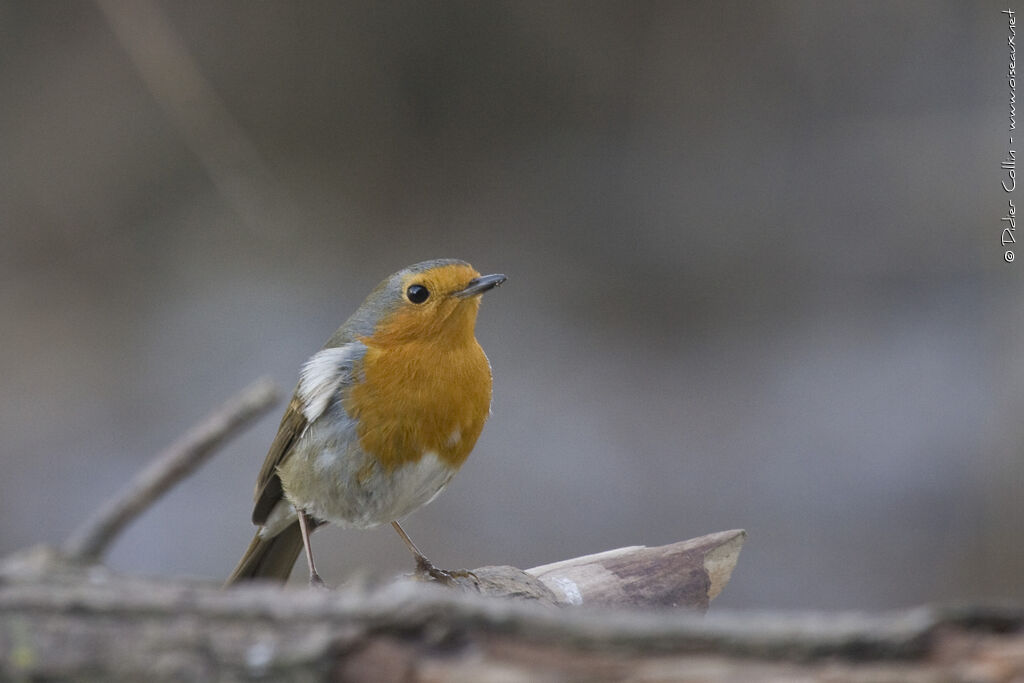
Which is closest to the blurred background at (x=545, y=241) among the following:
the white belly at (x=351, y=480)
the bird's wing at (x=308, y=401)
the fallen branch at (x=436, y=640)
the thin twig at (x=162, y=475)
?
the bird's wing at (x=308, y=401)

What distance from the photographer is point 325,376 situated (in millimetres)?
3859

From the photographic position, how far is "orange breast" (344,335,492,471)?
3.65m

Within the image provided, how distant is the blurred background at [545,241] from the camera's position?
276 inches

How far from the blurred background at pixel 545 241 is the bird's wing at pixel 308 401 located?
7.76 feet

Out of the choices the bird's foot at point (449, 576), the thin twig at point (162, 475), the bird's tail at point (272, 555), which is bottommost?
the thin twig at point (162, 475)

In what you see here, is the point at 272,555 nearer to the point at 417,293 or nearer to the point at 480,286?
the point at 417,293

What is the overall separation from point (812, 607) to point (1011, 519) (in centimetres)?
120

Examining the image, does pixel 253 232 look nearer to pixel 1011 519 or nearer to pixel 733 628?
pixel 1011 519

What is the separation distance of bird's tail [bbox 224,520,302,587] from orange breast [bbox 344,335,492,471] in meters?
0.87

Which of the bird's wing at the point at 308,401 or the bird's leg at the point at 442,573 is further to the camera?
the bird's wing at the point at 308,401

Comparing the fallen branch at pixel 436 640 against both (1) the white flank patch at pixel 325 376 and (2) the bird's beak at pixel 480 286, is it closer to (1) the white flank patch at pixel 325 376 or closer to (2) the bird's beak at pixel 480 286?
(1) the white flank patch at pixel 325 376

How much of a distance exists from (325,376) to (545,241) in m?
4.94

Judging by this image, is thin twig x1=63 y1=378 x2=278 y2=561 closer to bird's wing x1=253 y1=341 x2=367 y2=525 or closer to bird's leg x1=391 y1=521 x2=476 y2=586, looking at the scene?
bird's leg x1=391 y1=521 x2=476 y2=586

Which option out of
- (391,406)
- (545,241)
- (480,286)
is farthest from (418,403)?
(545,241)
